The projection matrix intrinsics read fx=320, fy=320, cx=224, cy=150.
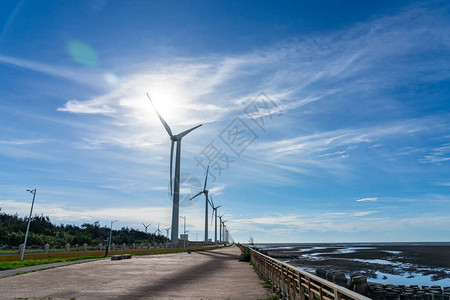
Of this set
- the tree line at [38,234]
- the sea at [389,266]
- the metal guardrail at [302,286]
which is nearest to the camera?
the metal guardrail at [302,286]

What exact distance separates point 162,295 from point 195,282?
14.1ft

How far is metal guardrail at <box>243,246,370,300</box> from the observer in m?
6.78

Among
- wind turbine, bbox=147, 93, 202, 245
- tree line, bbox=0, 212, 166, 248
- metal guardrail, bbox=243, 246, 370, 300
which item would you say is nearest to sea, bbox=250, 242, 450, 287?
metal guardrail, bbox=243, 246, 370, 300

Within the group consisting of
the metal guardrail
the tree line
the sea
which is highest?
the tree line

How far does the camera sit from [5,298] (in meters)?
12.3

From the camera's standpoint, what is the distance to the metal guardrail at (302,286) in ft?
22.2

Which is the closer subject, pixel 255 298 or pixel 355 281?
pixel 255 298

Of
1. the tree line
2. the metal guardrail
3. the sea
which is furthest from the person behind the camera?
the tree line

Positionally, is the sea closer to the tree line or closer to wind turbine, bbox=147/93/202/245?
wind turbine, bbox=147/93/202/245

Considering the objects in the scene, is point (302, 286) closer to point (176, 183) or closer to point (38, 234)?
point (176, 183)

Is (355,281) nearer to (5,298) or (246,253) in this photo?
(5,298)

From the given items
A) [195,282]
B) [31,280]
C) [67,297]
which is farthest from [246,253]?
[67,297]

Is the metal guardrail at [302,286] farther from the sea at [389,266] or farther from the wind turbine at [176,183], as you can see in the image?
the wind turbine at [176,183]

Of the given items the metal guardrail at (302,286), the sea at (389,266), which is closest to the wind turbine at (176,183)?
the sea at (389,266)
